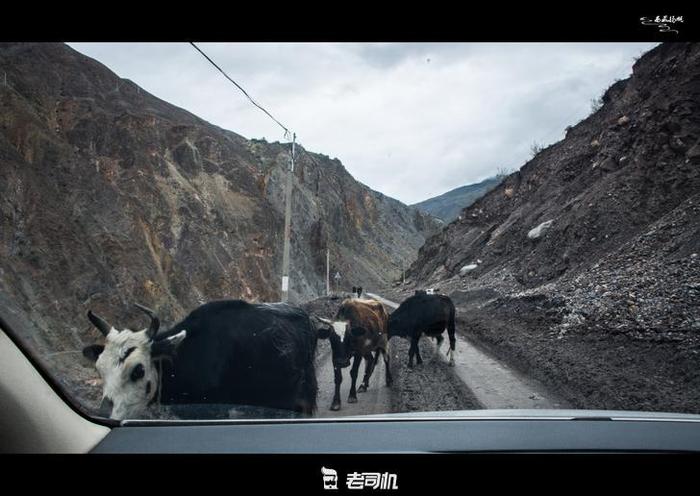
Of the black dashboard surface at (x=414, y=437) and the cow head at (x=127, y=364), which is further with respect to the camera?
the cow head at (x=127, y=364)

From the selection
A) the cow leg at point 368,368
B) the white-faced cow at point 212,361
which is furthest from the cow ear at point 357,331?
the white-faced cow at point 212,361

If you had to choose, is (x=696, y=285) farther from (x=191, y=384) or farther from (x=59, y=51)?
(x=59, y=51)

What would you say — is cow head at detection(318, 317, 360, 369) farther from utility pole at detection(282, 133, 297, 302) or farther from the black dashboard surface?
the black dashboard surface

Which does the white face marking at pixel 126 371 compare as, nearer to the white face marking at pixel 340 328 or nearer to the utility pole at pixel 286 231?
the utility pole at pixel 286 231

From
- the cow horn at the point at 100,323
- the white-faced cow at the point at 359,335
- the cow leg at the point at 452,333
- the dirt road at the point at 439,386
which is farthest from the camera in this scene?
the white-faced cow at the point at 359,335

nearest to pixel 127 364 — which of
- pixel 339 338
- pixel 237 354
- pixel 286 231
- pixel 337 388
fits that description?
pixel 237 354

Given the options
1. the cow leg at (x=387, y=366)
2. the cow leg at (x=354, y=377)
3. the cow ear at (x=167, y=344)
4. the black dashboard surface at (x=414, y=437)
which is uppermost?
the cow ear at (x=167, y=344)
